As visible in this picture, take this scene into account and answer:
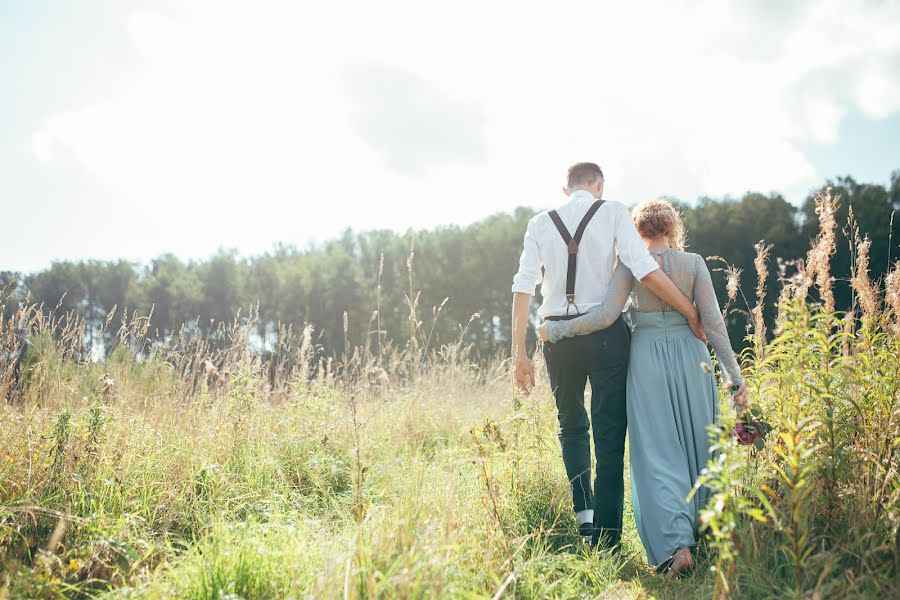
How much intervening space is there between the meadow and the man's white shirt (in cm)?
69

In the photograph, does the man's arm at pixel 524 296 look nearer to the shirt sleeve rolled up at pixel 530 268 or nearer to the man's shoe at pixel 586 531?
the shirt sleeve rolled up at pixel 530 268

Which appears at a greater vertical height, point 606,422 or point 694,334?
point 694,334

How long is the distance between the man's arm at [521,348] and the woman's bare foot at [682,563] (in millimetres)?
1117

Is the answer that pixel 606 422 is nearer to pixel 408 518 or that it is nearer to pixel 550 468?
pixel 550 468

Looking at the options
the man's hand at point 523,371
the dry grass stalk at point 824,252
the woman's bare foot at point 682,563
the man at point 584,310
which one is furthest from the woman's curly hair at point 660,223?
the woman's bare foot at point 682,563

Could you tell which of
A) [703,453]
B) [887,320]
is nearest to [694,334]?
[703,453]

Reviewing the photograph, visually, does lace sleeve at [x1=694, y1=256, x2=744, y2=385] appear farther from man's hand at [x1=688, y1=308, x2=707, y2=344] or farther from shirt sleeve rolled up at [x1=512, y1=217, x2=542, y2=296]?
shirt sleeve rolled up at [x1=512, y1=217, x2=542, y2=296]

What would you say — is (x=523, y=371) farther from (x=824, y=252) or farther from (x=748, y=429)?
(x=824, y=252)

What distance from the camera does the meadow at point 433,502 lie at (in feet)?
7.77

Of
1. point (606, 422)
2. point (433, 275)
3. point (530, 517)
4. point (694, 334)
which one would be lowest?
point (530, 517)

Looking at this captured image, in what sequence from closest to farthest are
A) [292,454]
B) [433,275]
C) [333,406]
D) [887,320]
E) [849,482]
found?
1. [849,482]
2. [887,320]
3. [292,454]
4. [333,406]
5. [433,275]

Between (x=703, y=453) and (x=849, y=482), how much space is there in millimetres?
650

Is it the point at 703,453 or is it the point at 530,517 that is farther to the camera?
the point at 530,517

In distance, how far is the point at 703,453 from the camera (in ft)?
10.8
